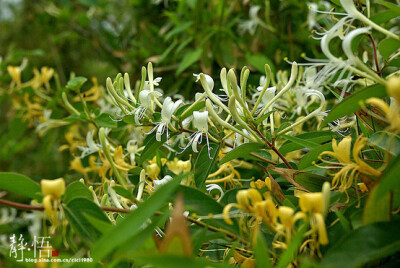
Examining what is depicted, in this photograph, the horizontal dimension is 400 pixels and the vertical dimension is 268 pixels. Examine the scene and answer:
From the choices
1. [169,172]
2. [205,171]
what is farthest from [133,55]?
[205,171]

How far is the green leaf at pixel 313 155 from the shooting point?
542 mm

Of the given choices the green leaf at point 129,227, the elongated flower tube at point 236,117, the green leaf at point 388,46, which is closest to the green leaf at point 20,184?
the green leaf at point 129,227

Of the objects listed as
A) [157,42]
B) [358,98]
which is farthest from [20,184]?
[157,42]

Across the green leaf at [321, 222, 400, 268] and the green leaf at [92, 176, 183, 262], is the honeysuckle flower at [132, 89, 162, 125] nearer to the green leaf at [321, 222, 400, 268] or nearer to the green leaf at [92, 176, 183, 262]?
the green leaf at [92, 176, 183, 262]

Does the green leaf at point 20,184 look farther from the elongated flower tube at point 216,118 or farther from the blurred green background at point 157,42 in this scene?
the blurred green background at point 157,42

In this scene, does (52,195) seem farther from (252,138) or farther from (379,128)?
(379,128)

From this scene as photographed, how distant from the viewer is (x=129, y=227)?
389 millimetres

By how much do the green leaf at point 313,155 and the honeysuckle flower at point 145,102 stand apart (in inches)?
9.5

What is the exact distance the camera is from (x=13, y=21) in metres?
2.65

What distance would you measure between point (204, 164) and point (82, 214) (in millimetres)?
222

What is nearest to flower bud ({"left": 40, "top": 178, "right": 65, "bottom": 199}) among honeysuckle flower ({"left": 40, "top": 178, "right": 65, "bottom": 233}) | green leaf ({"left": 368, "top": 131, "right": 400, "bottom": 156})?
honeysuckle flower ({"left": 40, "top": 178, "right": 65, "bottom": 233})

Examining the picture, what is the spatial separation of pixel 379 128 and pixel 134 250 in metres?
0.35

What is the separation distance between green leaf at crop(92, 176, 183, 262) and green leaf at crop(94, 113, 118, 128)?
49 cm

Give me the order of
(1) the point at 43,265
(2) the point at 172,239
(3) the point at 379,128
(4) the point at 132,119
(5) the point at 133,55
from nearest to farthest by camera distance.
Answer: (2) the point at 172,239 < (1) the point at 43,265 < (3) the point at 379,128 < (4) the point at 132,119 < (5) the point at 133,55
